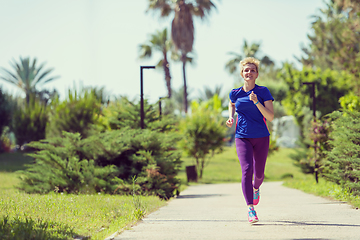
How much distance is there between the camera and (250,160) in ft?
19.9

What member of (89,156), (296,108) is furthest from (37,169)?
(296,108)

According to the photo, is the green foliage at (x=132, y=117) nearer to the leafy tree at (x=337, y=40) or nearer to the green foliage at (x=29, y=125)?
the leafy tree at (x=337, y=40)

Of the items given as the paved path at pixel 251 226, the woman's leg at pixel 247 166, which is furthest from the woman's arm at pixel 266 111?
the paved path at pixel 251 226

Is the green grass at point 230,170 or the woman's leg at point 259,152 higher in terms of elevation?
the woman's leg at point 259,152

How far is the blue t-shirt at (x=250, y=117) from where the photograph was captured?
6141 mm

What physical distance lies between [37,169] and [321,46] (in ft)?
142

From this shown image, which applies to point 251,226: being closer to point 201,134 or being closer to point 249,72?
point 249,72

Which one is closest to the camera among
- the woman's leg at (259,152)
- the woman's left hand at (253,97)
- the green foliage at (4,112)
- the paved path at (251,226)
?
the paved path at (251,226)

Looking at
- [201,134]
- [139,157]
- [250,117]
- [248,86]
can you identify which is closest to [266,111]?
[250,117]

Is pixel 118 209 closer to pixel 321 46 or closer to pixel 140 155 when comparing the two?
pixel 140 155

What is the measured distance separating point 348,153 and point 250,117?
164 inches

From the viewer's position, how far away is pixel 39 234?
4.86 metres

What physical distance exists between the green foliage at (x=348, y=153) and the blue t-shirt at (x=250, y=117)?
3.54 meters

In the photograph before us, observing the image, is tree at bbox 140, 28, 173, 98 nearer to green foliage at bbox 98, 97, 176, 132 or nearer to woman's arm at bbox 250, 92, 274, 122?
green foliage at bbox 98, 97, 176, 132
